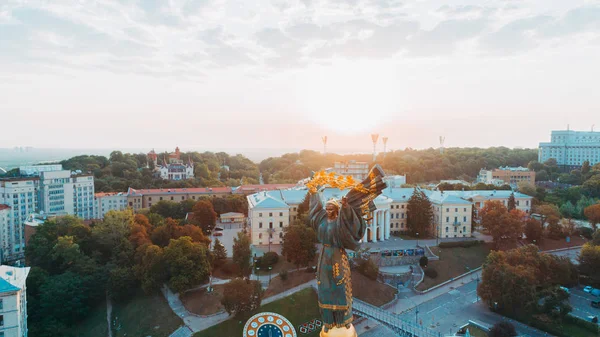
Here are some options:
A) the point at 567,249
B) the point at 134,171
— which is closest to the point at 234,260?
the point at 567,249

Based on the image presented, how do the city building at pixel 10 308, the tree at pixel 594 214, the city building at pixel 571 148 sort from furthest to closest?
the city building at pixel 571 148, the tree at pixel 594 214, the city building at pixel 10 308

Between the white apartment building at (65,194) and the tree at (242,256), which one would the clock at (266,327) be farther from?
the white apartment building at (65,194)

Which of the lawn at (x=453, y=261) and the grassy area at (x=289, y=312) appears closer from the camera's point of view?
the grassy area at (x=289, y=312)

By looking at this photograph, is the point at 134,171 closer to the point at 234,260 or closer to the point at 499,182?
the point at 234,260

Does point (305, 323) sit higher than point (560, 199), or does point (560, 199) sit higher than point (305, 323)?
point (560, 199)

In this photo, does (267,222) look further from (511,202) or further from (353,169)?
(353,169)

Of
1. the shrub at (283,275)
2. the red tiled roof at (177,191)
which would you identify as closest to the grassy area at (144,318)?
the shrub at (283,275)
